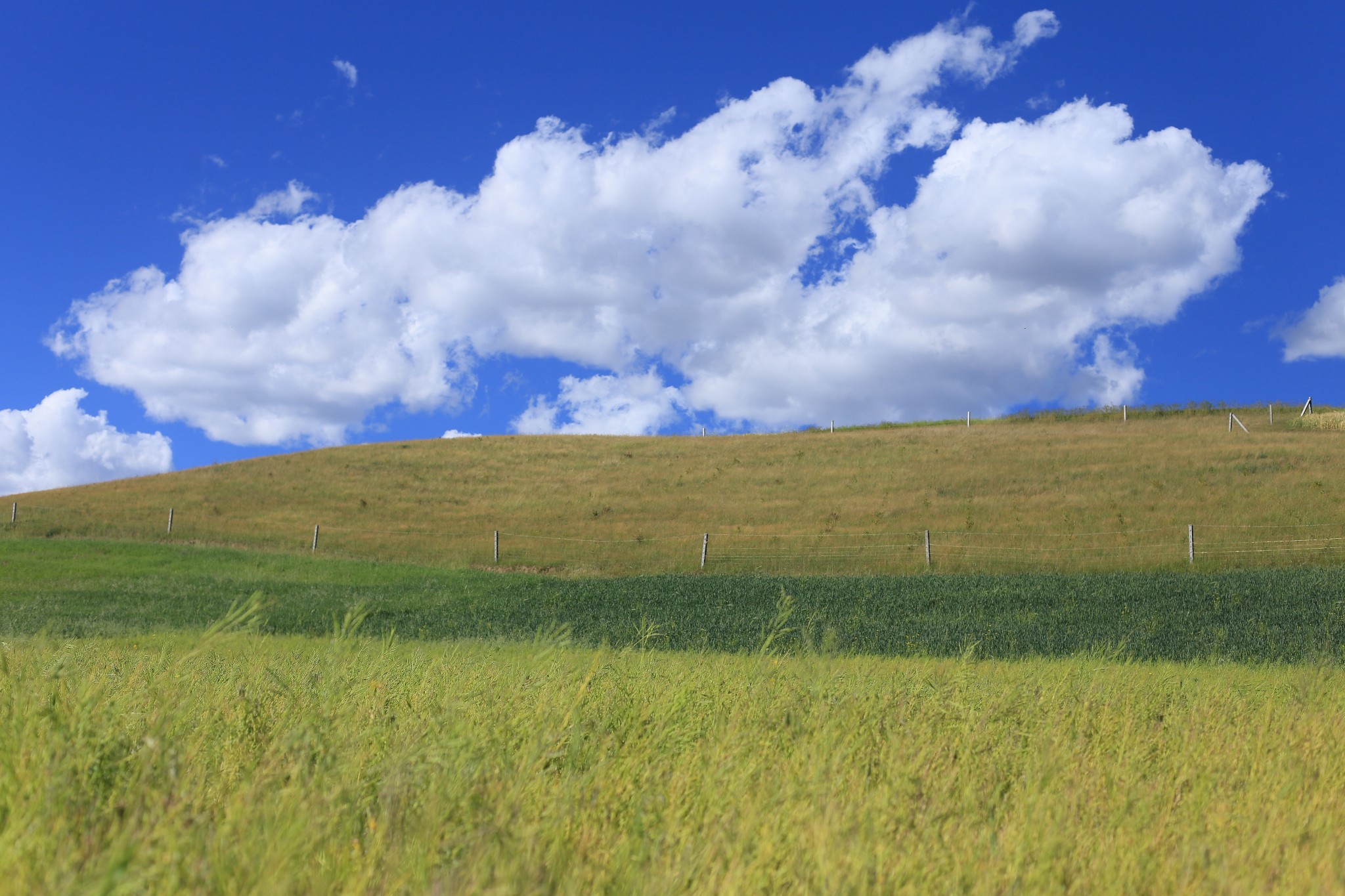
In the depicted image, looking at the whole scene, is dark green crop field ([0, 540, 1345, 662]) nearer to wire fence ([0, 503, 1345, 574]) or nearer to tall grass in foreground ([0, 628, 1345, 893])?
tall grass in foreground ([0, 628, 1345, 893])

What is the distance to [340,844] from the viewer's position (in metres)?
2.75

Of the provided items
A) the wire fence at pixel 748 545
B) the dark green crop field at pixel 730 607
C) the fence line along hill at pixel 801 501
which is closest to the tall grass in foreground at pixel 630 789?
the dark green crop field at pixel 730 607

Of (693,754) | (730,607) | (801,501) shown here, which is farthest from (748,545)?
(693,754)

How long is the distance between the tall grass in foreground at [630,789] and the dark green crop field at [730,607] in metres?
3.01

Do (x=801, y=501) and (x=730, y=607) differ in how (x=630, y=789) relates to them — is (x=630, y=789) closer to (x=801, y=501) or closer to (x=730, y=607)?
(x=730, y=607)

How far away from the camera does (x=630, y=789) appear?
3314 mm

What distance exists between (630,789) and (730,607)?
1749cm

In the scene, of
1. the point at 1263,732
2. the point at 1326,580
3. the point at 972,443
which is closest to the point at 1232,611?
the point at 1326,580

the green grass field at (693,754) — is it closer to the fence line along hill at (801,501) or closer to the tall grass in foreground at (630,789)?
the tall grass in foreground at (630,789)

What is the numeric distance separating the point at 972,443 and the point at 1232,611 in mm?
31086

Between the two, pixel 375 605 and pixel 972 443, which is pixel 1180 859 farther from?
pixel 972 443

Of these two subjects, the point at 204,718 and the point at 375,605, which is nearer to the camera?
the point at 204,718

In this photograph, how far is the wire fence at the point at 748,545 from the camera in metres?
27.0

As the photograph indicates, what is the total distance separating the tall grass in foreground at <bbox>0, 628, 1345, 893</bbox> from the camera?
7.98 ft
